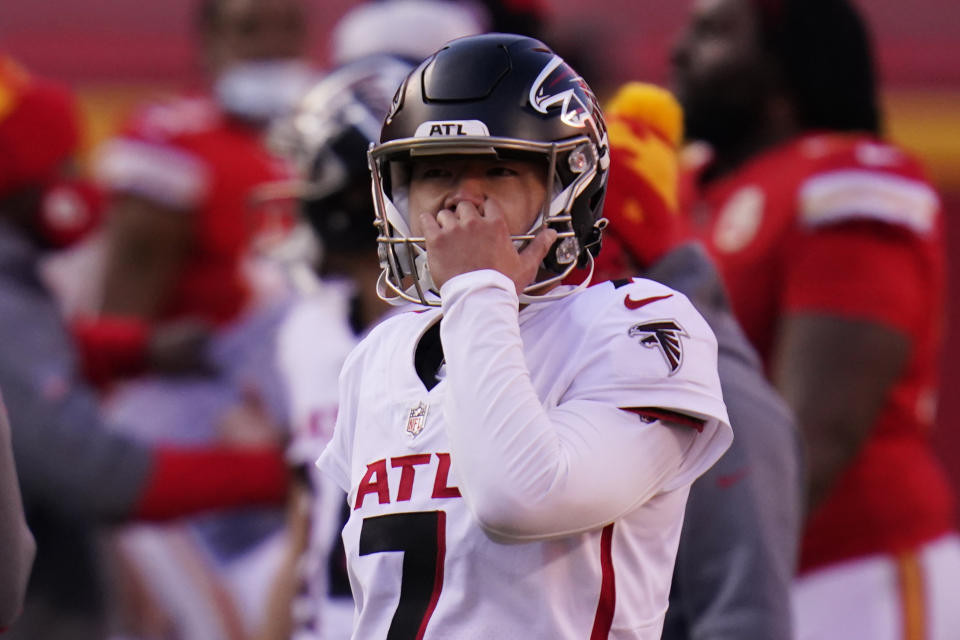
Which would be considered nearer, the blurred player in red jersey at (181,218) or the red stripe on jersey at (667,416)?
the red stripe on jersey at (667,416)

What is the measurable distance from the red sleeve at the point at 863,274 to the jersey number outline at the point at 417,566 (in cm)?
177

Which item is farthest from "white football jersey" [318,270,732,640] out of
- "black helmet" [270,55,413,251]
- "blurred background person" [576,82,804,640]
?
"black helmet" [270,55,413,251]

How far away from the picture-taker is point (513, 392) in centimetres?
182

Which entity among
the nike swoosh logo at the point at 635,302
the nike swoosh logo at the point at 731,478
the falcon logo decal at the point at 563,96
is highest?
the falcon logo decal at the point at 563,96

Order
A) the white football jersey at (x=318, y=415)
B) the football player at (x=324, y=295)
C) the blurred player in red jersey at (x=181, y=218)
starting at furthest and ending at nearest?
the blurred player in red jersey at (x=181, y=218)
the football player at (x=324, y=295)
the white football jersey at (x=318, y=415)

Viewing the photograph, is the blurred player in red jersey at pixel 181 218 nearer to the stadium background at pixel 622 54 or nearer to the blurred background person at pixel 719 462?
the stadium background at pixel 622 54

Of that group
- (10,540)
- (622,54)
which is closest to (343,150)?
(10,540)

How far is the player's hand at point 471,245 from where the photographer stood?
1908 millimetres

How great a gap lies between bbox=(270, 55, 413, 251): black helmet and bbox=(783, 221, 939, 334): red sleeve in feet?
3.05

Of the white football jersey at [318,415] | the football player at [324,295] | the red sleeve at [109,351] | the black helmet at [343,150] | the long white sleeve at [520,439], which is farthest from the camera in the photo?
the red sleeve at [109,351]

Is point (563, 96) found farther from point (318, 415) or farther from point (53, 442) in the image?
point (53, 442)

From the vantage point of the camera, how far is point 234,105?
249 inches

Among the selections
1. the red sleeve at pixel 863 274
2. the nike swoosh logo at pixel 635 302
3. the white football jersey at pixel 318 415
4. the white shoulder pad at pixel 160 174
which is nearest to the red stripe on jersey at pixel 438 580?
the nike swoosh logo at pixel 635 302

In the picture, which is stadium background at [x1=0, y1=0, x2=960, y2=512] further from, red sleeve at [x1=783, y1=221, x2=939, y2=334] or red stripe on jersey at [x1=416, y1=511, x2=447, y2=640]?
red stripe on jersey at [x1=416, y1=511, x2=447, y2=640]
